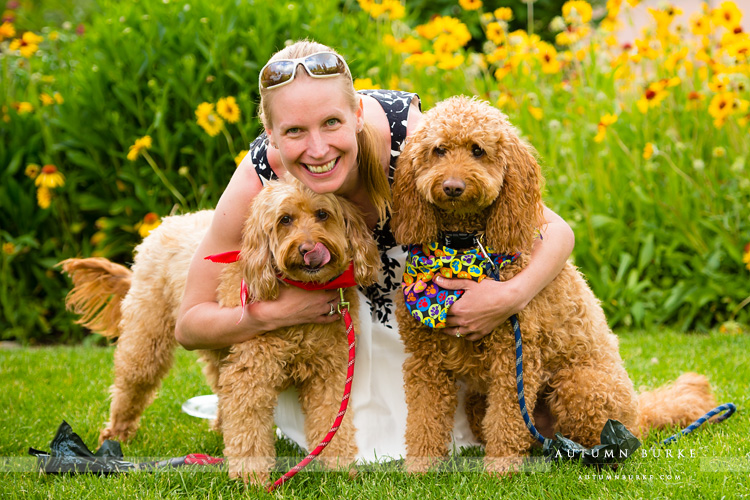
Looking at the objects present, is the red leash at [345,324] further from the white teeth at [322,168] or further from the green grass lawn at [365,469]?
the white teeth at [322,168]

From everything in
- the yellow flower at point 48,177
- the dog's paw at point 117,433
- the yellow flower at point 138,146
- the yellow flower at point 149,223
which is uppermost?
the yellow flower at point 138,146

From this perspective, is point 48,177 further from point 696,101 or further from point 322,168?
point 696,101

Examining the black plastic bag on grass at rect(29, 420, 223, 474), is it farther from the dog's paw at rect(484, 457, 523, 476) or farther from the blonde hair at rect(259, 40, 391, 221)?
the blonde hair at rect(259, 40, 391, 221)

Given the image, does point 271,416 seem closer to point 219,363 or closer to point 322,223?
point 219,363

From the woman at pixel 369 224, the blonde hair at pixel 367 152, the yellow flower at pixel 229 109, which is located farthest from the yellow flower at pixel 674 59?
the blonde hair at pixel 367 152

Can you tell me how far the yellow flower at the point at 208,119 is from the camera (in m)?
4.61

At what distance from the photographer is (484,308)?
2510mm

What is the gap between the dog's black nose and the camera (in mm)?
2352

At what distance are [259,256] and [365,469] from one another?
3.08 ft

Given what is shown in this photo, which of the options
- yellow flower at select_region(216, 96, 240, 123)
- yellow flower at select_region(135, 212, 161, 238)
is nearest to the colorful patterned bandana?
yellow flower at select_region(216, 96, 240, 123)

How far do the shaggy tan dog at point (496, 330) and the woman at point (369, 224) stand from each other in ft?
0.39

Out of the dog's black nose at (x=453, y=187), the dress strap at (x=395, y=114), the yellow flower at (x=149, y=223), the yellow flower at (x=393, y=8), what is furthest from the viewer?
the yellow flower at (x=393, y=8)

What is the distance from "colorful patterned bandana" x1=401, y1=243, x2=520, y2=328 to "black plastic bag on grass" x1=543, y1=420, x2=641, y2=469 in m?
0.63

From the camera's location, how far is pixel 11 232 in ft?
17.5
